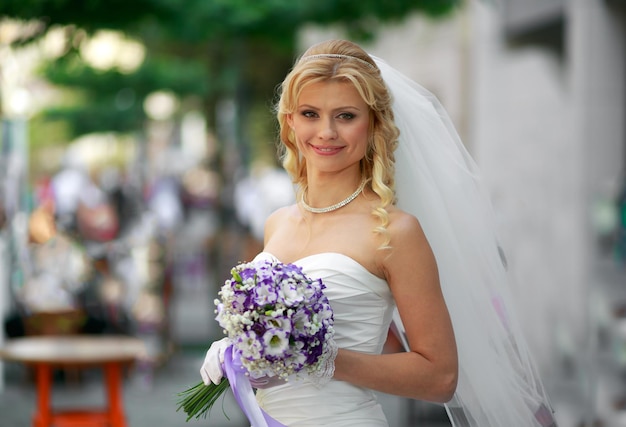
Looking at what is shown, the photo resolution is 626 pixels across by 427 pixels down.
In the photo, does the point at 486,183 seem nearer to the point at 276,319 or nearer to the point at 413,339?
the point at 413,339

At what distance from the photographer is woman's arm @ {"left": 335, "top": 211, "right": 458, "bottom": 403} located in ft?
9.03

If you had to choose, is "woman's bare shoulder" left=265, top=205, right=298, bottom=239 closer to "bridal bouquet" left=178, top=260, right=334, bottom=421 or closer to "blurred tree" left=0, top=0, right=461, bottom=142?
"bridal bouquet" left=178, top=260, right=334, bottom=421

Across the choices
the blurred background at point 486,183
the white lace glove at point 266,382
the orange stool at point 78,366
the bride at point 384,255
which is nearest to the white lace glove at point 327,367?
the bride at point 384,255

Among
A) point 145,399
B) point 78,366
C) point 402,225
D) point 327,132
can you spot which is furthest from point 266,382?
point 145,399

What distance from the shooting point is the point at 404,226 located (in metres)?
2.79

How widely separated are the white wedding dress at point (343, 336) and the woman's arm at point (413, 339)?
0.26ft

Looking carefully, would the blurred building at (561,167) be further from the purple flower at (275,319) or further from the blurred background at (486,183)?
the purple flower at (275,319)

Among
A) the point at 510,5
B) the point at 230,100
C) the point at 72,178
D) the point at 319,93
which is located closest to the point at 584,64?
the point at 510,5

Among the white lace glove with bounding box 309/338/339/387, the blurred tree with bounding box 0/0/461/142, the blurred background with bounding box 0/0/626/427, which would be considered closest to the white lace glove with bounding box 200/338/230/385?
the white lace glove with bounding box 309/338/339/387

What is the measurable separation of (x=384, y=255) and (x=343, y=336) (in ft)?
0.78

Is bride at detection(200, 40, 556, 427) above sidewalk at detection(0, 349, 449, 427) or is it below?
above

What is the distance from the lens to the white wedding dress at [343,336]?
9.21 feet

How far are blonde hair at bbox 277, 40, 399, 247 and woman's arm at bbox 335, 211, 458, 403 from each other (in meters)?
0.10

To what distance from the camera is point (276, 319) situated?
2.54 metres
